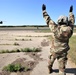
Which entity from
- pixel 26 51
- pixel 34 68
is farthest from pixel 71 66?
pixel 26 51

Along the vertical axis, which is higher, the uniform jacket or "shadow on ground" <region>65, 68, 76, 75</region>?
the uniform jacket

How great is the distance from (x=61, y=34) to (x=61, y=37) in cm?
13

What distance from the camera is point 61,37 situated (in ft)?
27.9

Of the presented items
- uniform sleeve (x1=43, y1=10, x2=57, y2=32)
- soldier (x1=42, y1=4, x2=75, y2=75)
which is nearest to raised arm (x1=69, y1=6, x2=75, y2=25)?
soldier (x1=42, y1=4, x2=75, y2=75)

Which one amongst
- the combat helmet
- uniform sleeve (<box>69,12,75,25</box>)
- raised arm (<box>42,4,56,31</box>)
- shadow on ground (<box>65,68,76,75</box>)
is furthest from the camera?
shadow on ground (<box>65,68,76,75</box>)

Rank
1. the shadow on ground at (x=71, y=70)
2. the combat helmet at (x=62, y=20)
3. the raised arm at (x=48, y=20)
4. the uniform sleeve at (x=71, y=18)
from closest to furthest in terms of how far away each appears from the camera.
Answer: the combat helmet at (x=62, y=20) → the raised arm at (x=48, y=20) → the uniform sleeve at (x=71, y=18) → the shadow on ground at (x=71, y=70)

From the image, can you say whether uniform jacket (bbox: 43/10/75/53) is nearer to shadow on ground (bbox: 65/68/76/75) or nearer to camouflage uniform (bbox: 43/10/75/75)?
camouflage uniform (bbox: 43/10/75/75)

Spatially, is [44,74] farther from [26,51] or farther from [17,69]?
[26,51]

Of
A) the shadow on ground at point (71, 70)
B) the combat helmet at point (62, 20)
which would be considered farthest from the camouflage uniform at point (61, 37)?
the shadow on ground at point (71, 70)

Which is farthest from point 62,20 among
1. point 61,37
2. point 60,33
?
point 61,37

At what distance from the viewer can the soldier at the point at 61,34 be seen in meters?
8.39

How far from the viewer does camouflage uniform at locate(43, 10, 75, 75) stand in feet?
27.5

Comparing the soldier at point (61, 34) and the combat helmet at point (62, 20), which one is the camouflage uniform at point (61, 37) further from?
the combat helmet at point (62, 20)

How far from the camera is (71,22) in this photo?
28.5 ft
